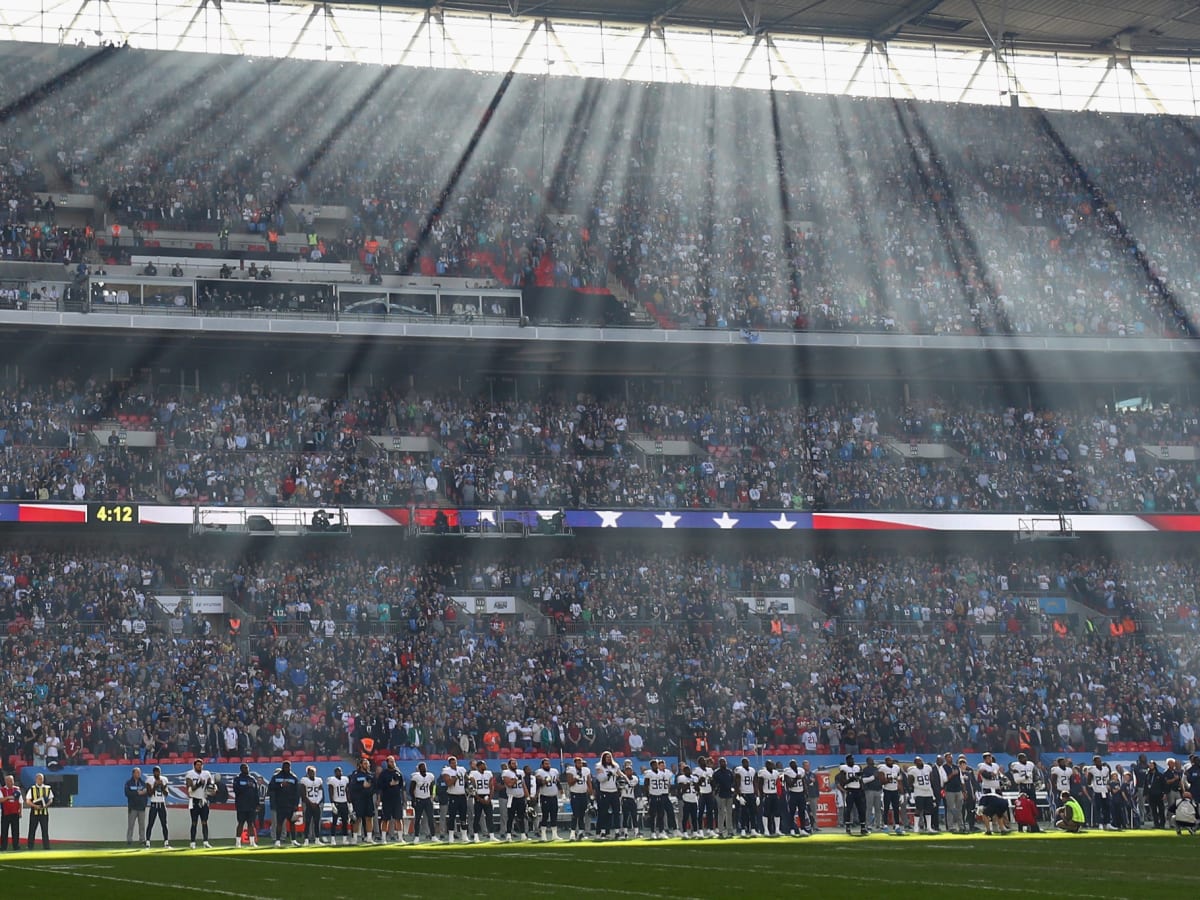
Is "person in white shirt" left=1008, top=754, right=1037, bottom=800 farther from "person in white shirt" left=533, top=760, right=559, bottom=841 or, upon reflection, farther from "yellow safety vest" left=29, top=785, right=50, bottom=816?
"yellow safety vest" left=29, top=785, right=50, bottom=816

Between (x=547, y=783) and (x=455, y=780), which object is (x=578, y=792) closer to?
(x=547, y=783)

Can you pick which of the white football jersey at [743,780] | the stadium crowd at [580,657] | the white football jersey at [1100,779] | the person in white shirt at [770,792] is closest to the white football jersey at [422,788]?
the white football jersey at [743,780]

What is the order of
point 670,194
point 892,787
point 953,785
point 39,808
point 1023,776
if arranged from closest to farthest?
point 39,808 < point 892,787 < point 1023,776 < point 953,785 < point 670,194

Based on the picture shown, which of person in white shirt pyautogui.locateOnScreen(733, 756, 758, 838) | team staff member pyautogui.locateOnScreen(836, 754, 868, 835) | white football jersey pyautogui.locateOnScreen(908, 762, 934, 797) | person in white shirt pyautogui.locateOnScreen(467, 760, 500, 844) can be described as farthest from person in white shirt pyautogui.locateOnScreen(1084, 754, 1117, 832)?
person in white shirt pyautogui.locateOnScreen(467, 760, 500, 844)

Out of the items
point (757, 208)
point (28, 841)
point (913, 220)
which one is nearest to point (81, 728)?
point (28, 841)

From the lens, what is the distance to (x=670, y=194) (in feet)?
172

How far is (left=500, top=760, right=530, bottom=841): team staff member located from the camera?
89.4 ft

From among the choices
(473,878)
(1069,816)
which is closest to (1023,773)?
(1069,816)

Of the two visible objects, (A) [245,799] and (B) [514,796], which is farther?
(B) [514,796]

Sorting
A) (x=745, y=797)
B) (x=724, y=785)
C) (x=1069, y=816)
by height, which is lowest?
(x=1069, y=816)

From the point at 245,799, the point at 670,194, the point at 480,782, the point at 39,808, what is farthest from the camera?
the point at 670,194

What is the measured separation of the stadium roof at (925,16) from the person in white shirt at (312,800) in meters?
32.0

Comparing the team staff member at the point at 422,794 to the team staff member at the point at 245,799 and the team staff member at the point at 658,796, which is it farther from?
the team staff member at the point at 658,796

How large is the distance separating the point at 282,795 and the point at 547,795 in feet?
14.8
